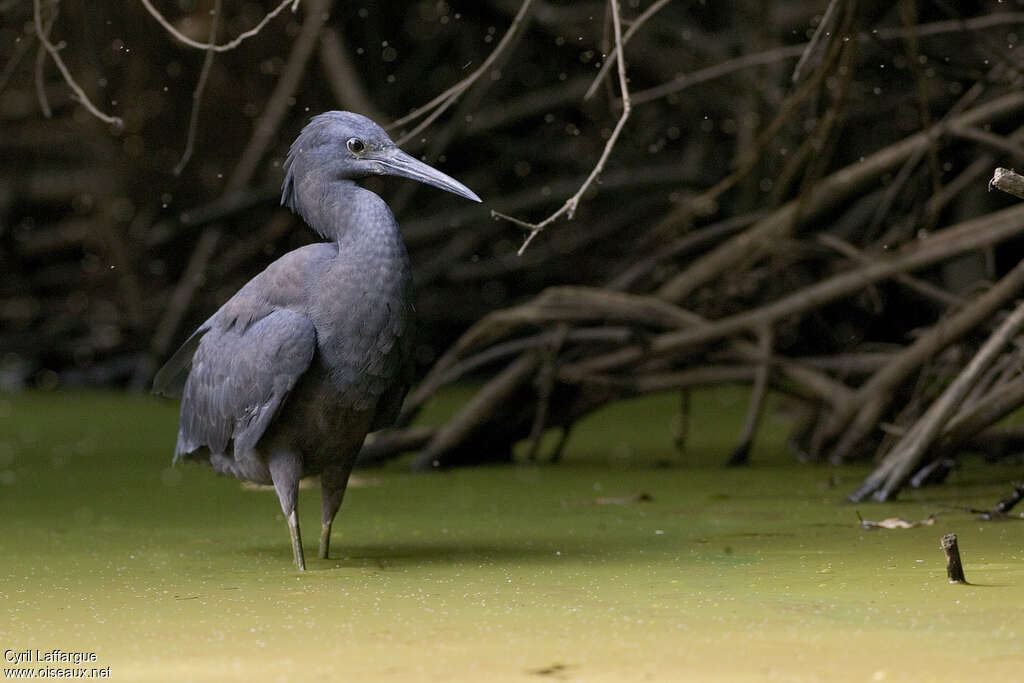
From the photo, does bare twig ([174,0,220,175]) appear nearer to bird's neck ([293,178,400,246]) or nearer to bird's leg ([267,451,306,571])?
bird's neck ([293,178,400,246])

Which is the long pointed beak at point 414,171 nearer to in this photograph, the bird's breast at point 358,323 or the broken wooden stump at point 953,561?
the bird's breast at point 358,323

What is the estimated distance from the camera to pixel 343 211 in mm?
2998

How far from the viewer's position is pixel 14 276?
8289 mm

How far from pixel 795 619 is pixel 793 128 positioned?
3921 mm

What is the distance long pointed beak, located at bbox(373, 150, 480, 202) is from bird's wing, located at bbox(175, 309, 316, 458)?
14.4 inches

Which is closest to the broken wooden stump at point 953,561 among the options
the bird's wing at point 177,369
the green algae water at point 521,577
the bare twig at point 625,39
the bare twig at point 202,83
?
the green algae water at point 521,577

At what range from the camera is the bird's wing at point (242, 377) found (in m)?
2.84

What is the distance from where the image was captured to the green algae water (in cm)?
196

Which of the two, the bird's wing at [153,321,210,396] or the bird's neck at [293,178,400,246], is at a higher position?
the bird's neck at [293,178,400,246]

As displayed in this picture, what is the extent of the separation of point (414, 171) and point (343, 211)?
16 centimetres

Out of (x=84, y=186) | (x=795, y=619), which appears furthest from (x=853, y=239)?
(x=84, y=186)

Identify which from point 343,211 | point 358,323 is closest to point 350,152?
point 343,211

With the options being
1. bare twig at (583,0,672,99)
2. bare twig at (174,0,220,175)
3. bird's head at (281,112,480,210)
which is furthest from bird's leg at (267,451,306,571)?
bare twig at (583,0,672,99)

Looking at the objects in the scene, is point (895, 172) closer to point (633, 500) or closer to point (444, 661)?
point (633, 500)
